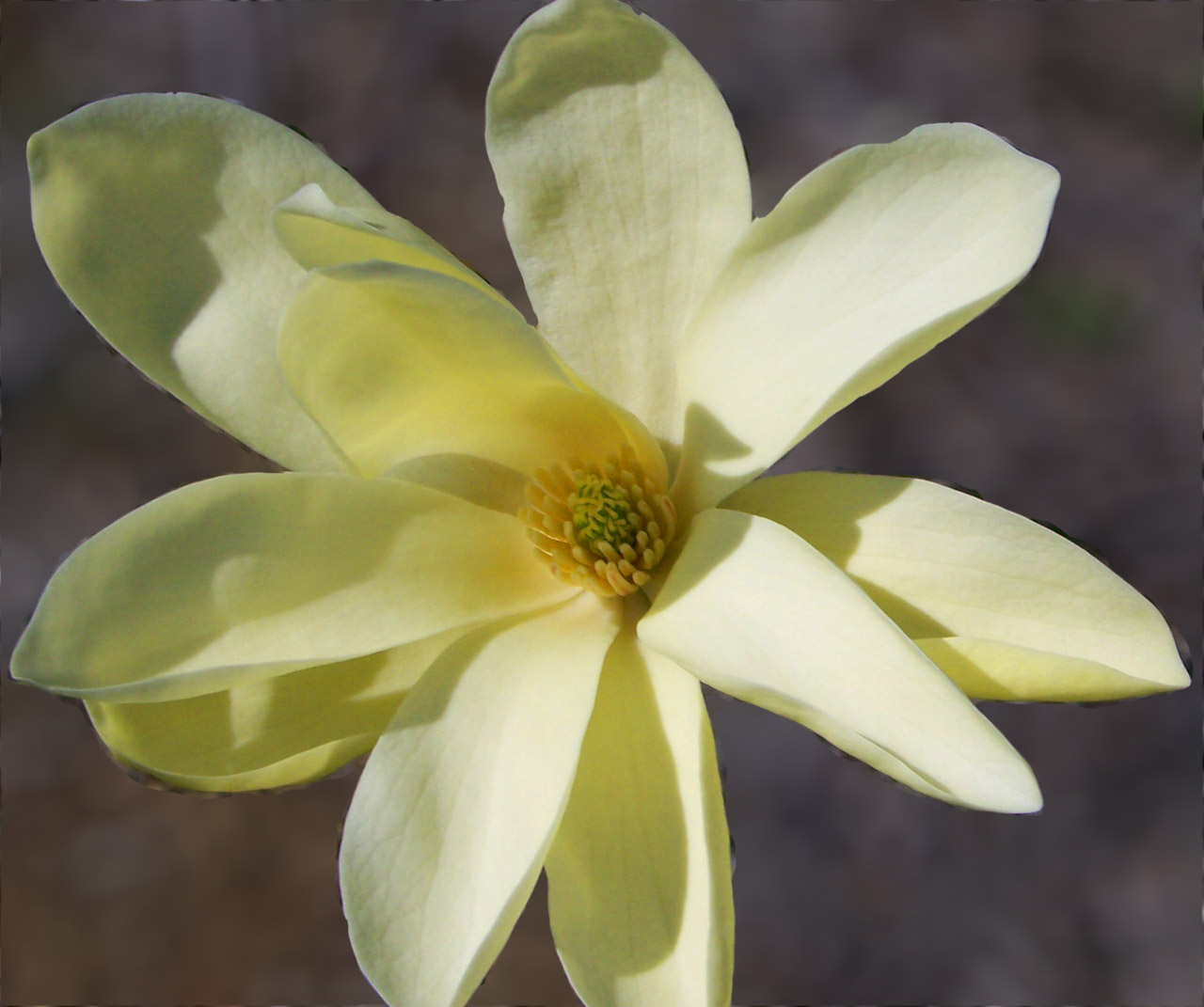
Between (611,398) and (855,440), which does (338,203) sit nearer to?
(611,398)

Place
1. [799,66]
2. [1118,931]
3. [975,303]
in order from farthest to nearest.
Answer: [799,66], [1118,931], [975,303]

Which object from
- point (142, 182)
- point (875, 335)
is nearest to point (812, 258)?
point (875, 335)

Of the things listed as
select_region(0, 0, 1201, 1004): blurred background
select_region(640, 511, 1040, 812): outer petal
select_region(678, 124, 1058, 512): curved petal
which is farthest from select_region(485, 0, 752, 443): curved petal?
select_region(0, 0, 1201, 1004): blurred background

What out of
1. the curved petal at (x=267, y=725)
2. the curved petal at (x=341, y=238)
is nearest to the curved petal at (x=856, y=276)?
the curved petal at (x=341, y=238)

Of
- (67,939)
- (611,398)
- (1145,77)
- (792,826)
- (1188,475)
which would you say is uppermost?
(611,398)

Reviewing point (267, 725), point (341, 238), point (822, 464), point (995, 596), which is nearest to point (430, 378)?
point (341, 238)

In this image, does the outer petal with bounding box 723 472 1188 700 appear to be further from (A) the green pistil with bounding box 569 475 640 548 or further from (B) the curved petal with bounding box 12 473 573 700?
(B) the curved petal with bounding box 12 473 573 700

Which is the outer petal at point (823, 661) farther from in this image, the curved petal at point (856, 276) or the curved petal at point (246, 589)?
the curved petal at point (246, 589)

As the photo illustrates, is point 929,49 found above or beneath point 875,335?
beneath
